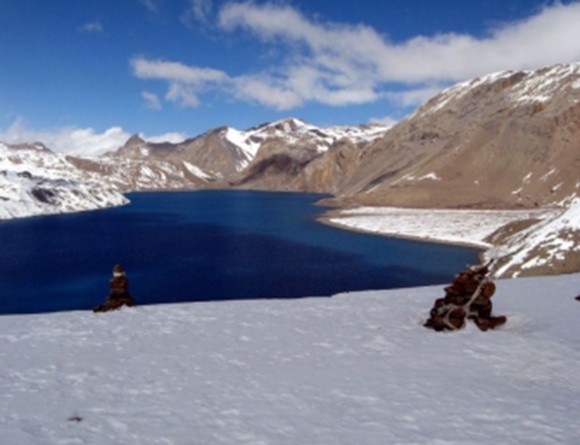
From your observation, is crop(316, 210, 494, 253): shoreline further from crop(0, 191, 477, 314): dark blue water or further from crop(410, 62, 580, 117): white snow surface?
crop(410, 62, 580, 117): white snow surface

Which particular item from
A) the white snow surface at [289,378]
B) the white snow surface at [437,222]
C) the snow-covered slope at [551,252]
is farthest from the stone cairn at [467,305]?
the white snow surface at [437,222]

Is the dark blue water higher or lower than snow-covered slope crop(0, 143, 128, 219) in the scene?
lower

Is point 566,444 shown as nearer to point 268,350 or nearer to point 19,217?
point 268,350

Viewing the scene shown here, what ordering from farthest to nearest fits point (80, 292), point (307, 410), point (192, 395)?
point (80, 292)
point (192, 395)
point (307, 410)

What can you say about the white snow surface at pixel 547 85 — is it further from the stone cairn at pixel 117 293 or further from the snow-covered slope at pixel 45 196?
the stone cairn at pixel 117 293

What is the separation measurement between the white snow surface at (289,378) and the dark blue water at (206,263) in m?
29.3

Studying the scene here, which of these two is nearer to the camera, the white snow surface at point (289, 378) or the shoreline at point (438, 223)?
the white snow surface at point (289, 378)

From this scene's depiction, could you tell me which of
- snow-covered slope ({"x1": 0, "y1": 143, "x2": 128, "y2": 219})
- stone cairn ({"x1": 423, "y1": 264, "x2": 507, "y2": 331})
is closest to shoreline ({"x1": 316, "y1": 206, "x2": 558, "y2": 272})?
stone cairn ({"x1": 423, "y1": 264, "x2": 507, "y2": 331})

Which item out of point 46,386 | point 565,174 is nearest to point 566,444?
point 46,386

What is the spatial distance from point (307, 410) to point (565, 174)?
12488 cm

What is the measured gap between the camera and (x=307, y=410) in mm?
7895

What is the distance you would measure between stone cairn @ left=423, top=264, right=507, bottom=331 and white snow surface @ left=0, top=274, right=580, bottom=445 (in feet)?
1.05

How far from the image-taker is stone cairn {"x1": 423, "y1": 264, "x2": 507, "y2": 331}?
12.7 meters

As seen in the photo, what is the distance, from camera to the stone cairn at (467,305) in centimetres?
1266
